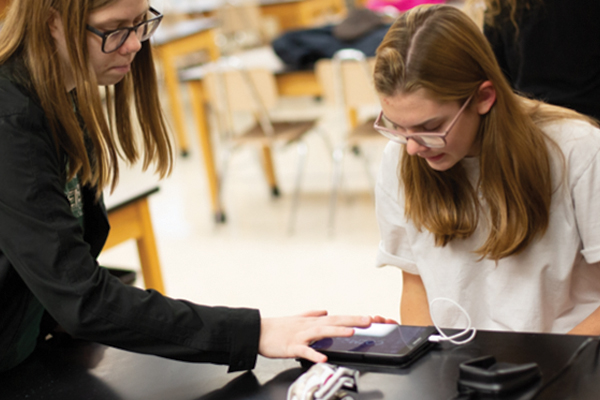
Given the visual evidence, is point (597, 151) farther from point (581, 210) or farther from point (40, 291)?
point (40, 291)

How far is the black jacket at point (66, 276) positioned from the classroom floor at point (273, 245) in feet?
3.28

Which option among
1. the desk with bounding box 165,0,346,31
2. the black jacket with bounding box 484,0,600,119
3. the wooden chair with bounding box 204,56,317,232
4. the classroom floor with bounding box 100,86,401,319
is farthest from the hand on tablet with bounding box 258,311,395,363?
→ the desk with bounding box 165,0,346,31

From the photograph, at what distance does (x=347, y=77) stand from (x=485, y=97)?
201 cm

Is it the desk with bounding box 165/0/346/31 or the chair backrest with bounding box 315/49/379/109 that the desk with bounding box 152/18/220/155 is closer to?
the desk with bounding box 165/0/346/31

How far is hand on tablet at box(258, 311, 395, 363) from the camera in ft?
3.09

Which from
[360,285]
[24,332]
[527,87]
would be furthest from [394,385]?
[360,285]

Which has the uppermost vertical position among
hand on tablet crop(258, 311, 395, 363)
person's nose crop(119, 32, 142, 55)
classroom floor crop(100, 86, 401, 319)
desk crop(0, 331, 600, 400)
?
person's nose crop(119, 32, 142, 55)

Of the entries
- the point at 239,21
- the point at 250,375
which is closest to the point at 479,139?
the point at 250,375

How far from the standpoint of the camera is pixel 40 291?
0.92 m

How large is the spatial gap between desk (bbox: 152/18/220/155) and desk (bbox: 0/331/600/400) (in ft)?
12.5

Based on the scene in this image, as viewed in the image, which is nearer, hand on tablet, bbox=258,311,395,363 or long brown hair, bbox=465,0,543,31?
hand on tablet, bbox=258,311,395,363

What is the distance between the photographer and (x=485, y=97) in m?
1.05

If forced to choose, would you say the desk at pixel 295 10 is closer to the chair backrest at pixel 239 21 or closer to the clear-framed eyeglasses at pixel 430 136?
the chair backrest at pixel 239 21

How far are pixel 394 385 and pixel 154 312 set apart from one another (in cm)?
35
